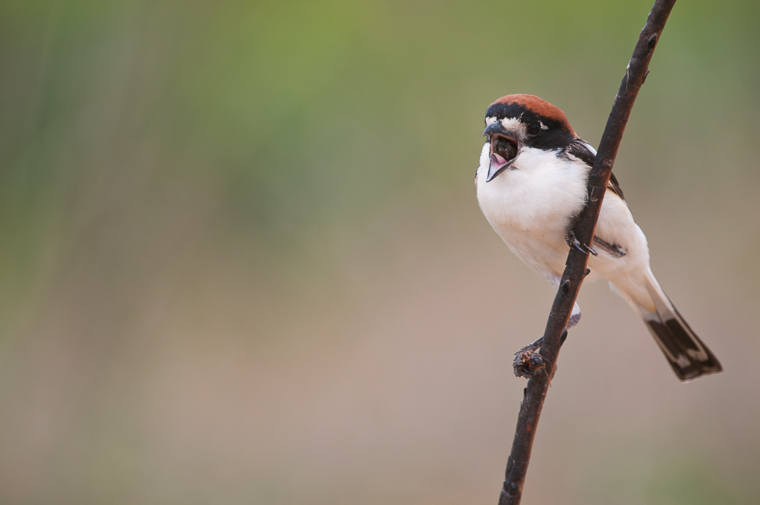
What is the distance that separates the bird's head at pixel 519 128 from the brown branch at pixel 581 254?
0.69 feet

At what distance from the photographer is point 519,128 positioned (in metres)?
1.03

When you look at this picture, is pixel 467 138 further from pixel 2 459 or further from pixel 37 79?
pixel 2 459

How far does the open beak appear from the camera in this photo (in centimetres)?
99

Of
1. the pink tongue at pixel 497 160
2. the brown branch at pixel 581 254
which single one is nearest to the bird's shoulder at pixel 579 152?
the pink tongue at pixel 497 160

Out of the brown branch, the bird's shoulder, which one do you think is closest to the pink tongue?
the bird's shoulder

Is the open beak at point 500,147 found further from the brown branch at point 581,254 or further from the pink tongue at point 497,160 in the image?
the brown branch at point 581,254

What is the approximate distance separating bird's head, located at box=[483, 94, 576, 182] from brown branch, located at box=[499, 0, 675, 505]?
21 cm

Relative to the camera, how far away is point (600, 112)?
2.45 metres

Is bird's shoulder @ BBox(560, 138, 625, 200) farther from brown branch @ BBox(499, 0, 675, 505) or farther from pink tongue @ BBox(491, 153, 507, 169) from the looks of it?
brown branch @ BBox(499, 0, 675, 505)

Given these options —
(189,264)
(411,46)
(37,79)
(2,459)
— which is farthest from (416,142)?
(2,459)

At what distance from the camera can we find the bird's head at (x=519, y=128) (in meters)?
1.00

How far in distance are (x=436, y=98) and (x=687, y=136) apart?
104cm

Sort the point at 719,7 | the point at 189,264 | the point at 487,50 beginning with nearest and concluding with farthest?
the point at 719,7 → the point at 487,50 → the point at 189,264

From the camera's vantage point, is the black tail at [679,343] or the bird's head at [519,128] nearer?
the bird's head at [519,128]
